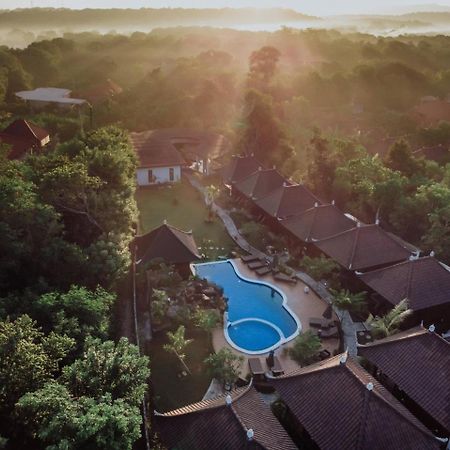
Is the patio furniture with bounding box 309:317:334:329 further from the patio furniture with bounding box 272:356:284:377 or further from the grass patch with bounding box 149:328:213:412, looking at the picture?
the grass patch with bounding box 149:328:213:412

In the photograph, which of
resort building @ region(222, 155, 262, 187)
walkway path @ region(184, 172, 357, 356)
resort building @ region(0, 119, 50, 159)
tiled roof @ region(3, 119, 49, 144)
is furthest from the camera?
tiled roof @ region(3, 119, 49, 144)

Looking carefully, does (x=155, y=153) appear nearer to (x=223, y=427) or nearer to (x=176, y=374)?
(x=176, y=374)

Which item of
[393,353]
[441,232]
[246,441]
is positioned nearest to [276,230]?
[441,232]

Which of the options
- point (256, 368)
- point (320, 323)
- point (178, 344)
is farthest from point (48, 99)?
point (256, 368)

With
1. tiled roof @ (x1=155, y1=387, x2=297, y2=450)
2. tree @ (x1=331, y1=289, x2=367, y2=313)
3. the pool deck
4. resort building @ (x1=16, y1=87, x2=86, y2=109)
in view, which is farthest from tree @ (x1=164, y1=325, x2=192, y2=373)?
resort building @ (x1=16, y1=87, x2=86, y2=109)

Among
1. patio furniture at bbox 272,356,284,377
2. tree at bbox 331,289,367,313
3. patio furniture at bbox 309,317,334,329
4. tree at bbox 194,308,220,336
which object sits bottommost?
patio furniture at bbox 309,317,334,329

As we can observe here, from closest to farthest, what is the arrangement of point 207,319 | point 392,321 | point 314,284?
1. point 392,321
2. point 207,319
3. point 314,284

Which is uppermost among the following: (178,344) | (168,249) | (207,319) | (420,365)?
(420,365)
